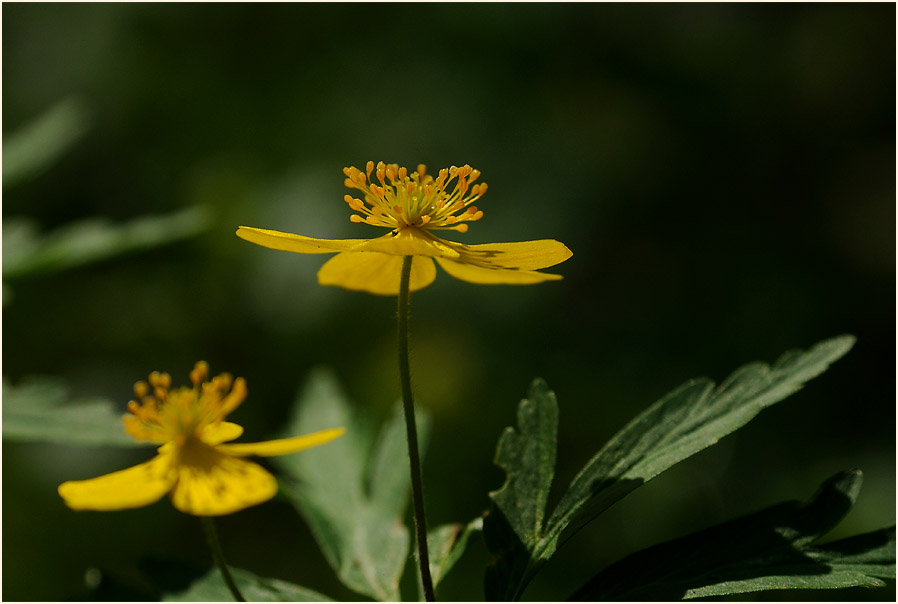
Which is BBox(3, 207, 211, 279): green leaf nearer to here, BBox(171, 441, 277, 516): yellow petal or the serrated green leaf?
BBox(171, 441, 277, 516): yellow petal

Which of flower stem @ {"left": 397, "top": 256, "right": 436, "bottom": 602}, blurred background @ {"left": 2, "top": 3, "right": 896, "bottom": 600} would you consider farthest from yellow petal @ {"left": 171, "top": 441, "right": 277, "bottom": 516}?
blurred background @ {"left": 2, "top": 3, "right": 896, "bottom": 600}

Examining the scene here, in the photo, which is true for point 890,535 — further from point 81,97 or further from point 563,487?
point 81,97

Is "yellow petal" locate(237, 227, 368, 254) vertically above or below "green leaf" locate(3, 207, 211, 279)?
below

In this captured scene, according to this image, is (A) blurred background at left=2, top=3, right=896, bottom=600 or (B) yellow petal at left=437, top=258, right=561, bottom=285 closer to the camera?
(B) yellow petal at left=437, top=258, right=561, bottom=285

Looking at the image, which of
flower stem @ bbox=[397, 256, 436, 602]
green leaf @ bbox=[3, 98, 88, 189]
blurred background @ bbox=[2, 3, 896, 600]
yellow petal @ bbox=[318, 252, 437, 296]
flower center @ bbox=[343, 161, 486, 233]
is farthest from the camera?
blurred background @ bbox=[2, 3, 896, 600]

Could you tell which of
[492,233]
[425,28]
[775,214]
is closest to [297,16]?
[425,28]

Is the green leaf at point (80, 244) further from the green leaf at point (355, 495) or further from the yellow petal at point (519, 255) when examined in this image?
the yellow petal at point (519, 255)

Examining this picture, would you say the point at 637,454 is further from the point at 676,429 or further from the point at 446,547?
the point at 446,547
